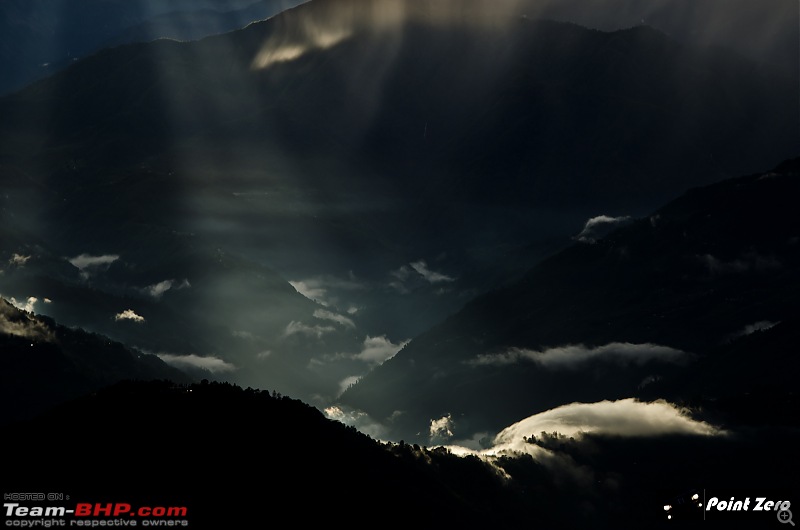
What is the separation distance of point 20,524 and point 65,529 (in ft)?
25.3

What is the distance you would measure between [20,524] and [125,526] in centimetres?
1668

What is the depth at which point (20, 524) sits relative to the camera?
651 ft

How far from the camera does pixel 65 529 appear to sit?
19638cm

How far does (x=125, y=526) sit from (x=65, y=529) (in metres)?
9.14

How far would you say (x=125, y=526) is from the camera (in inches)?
7731
